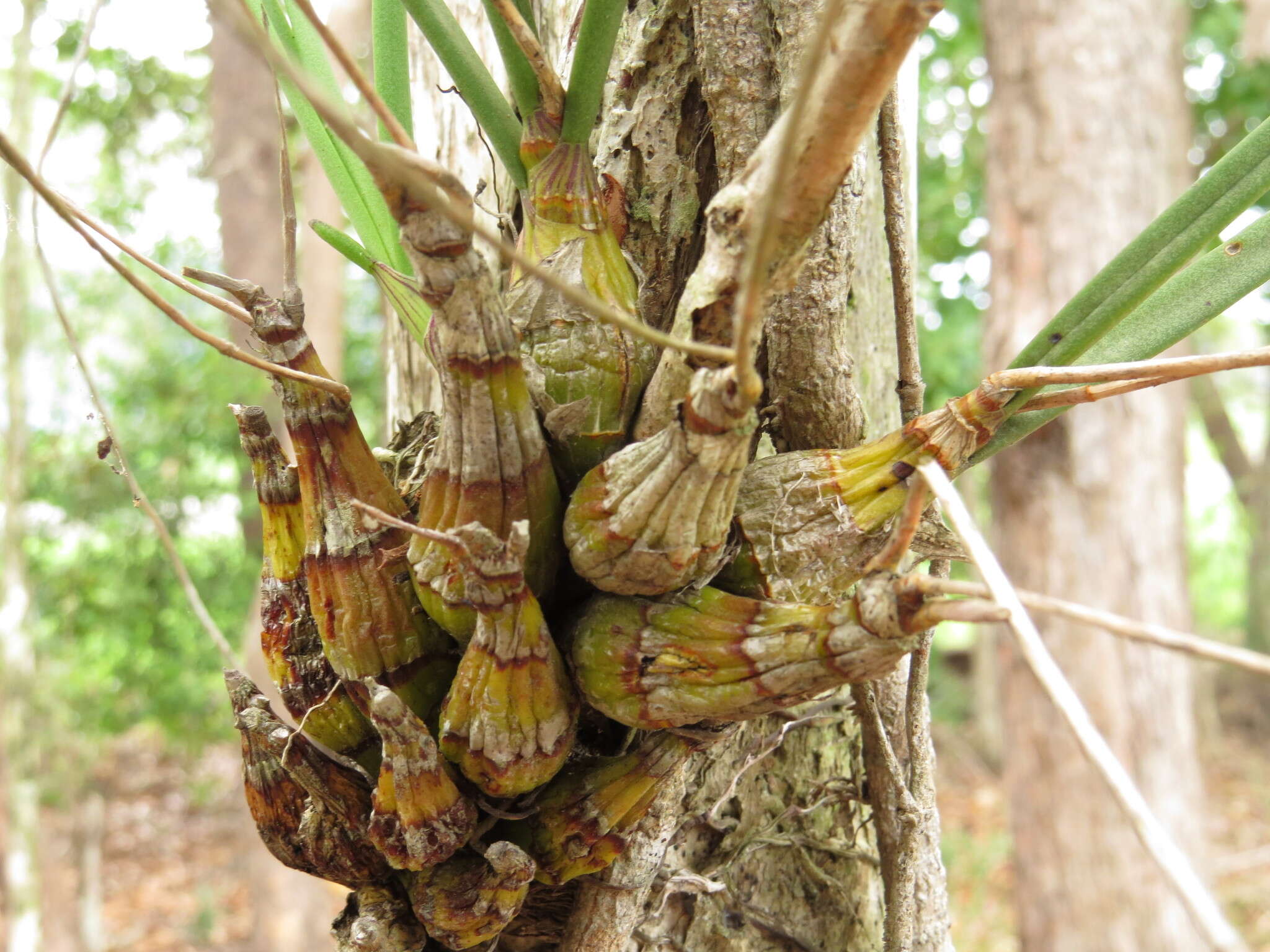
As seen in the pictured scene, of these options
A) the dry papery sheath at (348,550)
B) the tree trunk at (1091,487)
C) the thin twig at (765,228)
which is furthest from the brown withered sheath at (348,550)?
the tree trunk at (1091,487)

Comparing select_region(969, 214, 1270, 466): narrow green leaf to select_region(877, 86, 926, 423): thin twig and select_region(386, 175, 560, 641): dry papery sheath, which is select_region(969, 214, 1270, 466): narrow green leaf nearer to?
select_region(877, 86, 926, 423): thin twig

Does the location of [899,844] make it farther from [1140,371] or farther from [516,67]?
[516,67]

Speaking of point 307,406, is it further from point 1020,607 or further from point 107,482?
point 107,482

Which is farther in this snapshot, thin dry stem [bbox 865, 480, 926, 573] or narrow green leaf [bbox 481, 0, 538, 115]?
narrow green leaf [bbox 481, 0, 538, 115]

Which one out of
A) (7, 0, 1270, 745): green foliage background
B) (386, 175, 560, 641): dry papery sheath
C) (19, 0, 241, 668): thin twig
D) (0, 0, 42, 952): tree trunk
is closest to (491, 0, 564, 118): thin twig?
(386, 175, 560, 641): dry papery sheath

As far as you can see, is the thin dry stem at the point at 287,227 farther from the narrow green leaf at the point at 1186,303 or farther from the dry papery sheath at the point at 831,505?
the narrow green leaf at the point at 1186,303

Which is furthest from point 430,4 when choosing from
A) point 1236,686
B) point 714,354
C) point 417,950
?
point 1236,686

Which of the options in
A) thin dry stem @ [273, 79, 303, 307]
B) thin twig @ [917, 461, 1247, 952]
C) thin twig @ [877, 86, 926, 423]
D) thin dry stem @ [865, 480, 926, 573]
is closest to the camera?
thin twig @ [917, 461, 1247, 952]
